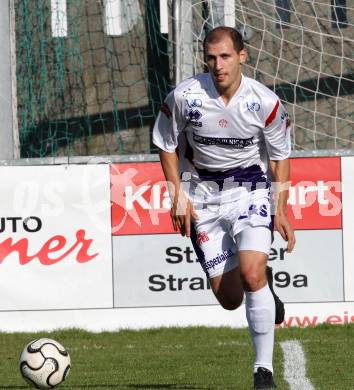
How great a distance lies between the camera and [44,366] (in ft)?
20.1

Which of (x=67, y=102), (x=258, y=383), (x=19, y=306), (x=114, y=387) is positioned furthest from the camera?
(x=67, y=102)

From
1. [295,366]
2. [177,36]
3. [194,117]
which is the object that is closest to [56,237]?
[177,36]

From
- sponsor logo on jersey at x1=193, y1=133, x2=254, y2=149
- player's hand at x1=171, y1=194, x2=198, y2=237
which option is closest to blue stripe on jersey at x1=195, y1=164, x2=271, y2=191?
sponsor logo on jersey at x1=193, y1=133, x2=254, y2=149

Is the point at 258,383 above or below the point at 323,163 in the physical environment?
below

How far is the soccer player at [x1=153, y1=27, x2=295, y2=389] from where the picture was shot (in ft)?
20.8

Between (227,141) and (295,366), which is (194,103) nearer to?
(227,141)

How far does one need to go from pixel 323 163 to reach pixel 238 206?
10.9 ft

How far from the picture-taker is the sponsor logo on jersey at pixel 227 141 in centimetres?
648

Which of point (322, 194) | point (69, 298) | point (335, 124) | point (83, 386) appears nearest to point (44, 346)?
point (83, 386)

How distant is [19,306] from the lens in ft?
31.7

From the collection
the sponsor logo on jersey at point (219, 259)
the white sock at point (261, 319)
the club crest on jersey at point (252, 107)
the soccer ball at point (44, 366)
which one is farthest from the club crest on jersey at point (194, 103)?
the soccer ball at point (44, 366)

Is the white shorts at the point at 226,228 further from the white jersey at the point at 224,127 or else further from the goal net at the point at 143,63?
the goal net at the point at 143,63

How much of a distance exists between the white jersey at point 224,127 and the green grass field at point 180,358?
1315 millimetres

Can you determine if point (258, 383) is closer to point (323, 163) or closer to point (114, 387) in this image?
point (114, 387)
